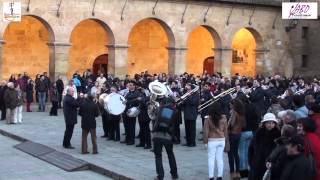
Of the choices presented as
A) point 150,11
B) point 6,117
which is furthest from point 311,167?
point 150,11

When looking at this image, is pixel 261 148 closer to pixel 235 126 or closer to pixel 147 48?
pixel 235 126

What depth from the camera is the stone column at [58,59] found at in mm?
27000

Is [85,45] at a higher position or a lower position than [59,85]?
higher

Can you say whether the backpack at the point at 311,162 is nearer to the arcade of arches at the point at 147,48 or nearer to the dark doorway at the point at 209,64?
the arcade of arches at the point at 147,48

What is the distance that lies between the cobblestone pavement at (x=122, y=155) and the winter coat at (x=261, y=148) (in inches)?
107

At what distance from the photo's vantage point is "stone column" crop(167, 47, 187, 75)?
30.5 meters

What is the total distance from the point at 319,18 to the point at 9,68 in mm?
19128

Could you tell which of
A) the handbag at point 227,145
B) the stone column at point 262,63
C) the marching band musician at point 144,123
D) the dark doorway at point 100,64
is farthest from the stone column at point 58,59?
the handbag at point 227,145

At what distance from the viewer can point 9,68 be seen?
2920cm

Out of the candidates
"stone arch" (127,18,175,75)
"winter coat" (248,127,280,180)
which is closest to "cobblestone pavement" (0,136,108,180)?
"winter coat" (248,127,280,180)

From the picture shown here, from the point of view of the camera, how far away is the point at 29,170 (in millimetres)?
13391

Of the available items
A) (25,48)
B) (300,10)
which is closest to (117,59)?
(25,48)

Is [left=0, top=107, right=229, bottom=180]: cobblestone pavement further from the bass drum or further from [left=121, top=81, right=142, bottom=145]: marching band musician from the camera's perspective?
the bass drum

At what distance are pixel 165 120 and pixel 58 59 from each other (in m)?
16.5
